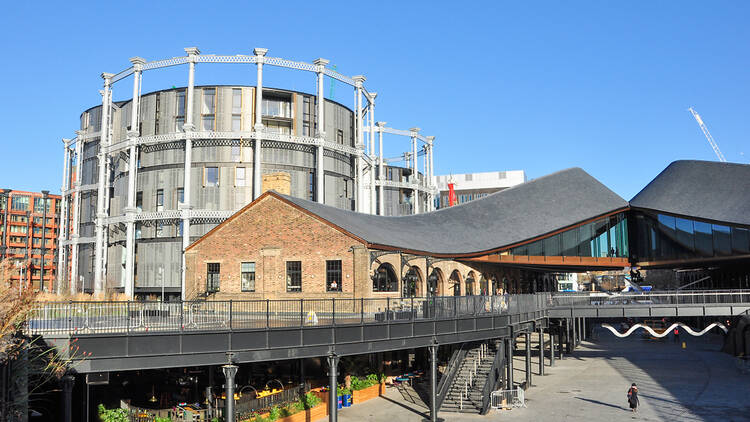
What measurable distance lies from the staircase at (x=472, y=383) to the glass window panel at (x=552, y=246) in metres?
23.8

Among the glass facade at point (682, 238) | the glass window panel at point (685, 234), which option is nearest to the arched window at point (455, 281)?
the glass facade at point (682, 238)

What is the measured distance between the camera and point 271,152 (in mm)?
64438

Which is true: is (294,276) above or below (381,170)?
below

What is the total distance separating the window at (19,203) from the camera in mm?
134375

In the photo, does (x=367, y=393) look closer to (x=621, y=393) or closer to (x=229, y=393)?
(x=229, y=393)

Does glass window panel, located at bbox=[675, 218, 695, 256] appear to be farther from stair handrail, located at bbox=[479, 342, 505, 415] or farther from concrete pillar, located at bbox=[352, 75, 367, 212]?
concrete pillar, located at bbox=[352, 75, 367, 212]

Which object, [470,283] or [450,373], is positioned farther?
[470,283]

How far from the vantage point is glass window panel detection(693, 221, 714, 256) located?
165 ft

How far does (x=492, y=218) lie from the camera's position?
56.1 meters

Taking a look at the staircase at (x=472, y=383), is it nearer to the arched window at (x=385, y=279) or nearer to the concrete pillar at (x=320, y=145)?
the arched window at (x=385, y=279)

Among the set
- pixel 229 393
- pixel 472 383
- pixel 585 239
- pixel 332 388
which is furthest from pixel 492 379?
pixel 585 239

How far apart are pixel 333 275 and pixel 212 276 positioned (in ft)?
29.8

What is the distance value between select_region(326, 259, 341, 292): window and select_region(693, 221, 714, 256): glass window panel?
32.0 metres

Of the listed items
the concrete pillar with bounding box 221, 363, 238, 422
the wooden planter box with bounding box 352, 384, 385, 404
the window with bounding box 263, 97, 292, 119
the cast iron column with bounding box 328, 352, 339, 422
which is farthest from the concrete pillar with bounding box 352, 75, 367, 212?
the concrete pillar with bounding box 221, 363, 238, 422
